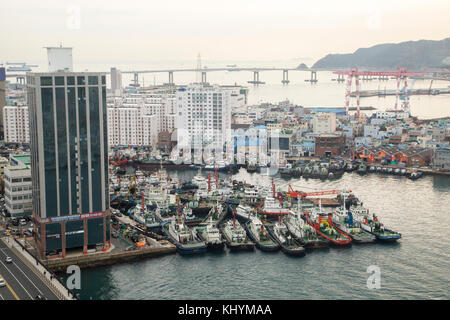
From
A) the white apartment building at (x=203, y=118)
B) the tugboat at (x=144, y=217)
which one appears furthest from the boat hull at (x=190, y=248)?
the white apartment building at (x=203, y=118)

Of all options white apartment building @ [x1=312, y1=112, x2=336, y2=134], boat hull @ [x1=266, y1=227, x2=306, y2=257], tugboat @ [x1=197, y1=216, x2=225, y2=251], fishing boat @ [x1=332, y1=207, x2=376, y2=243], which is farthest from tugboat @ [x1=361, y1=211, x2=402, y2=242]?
white apartment building @ [x1=312, y1=112, x2=336, y2=134]

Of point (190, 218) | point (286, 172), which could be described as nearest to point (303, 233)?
point (190, 218)

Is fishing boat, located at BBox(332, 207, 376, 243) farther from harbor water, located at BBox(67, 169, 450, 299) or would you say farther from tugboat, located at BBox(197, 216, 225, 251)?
tugboat, located at BBox(197, 216, 225, 251)

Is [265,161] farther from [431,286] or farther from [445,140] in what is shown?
[431,286]

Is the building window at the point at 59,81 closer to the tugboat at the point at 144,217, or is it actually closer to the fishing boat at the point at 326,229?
the tugboat at the point at 144,217
